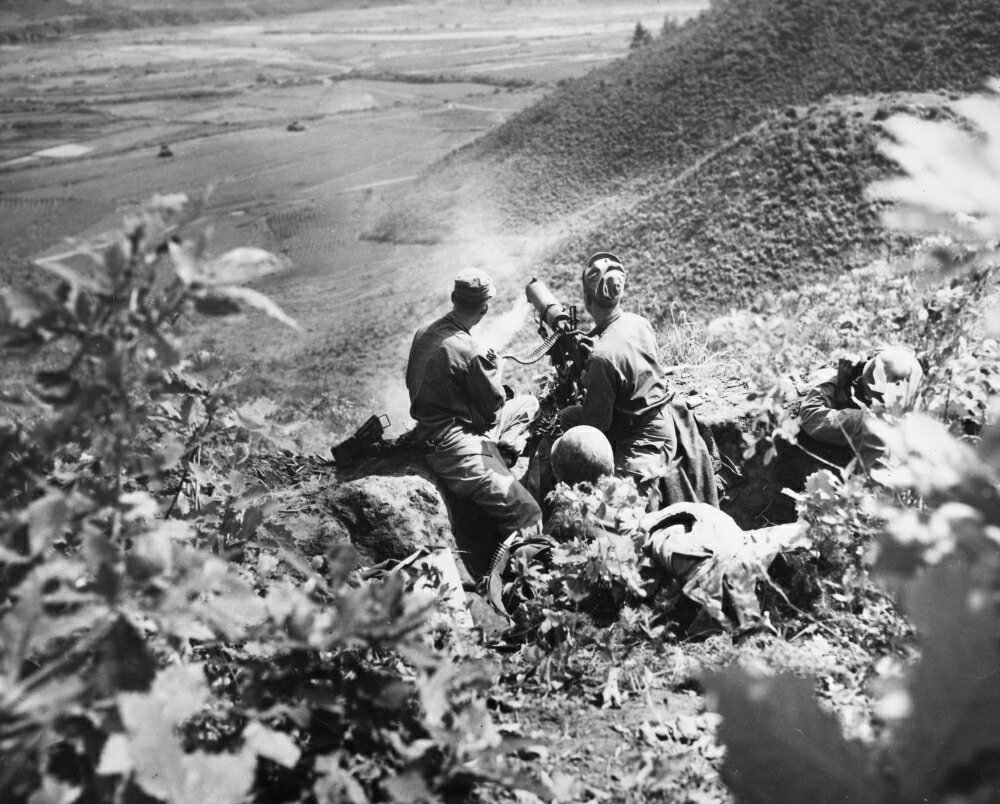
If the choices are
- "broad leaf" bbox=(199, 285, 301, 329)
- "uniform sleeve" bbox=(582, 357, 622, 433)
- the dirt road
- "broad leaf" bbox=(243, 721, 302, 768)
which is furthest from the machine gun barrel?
the dirt road

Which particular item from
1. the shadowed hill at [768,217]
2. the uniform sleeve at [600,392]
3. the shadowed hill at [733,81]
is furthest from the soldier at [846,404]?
the shadowed hill at [733,81]

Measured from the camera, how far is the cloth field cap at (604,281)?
388 centimetres

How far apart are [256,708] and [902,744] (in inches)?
41.1

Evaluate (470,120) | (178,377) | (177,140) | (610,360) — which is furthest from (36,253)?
(178,377)

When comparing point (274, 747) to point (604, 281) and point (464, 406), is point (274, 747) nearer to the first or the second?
point (464, 406)

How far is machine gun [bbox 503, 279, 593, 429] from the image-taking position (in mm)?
4289

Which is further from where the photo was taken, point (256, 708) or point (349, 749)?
point (349, 749)

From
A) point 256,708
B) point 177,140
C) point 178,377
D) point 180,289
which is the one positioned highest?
point 180,289

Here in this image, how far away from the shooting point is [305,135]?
17906mm

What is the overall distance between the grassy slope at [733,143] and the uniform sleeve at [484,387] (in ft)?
14.8

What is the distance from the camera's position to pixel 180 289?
1034 mm

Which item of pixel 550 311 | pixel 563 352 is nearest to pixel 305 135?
pixel 550 311

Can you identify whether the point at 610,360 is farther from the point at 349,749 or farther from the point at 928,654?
the point at 928,654

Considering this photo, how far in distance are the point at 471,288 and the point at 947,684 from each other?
353 cm
